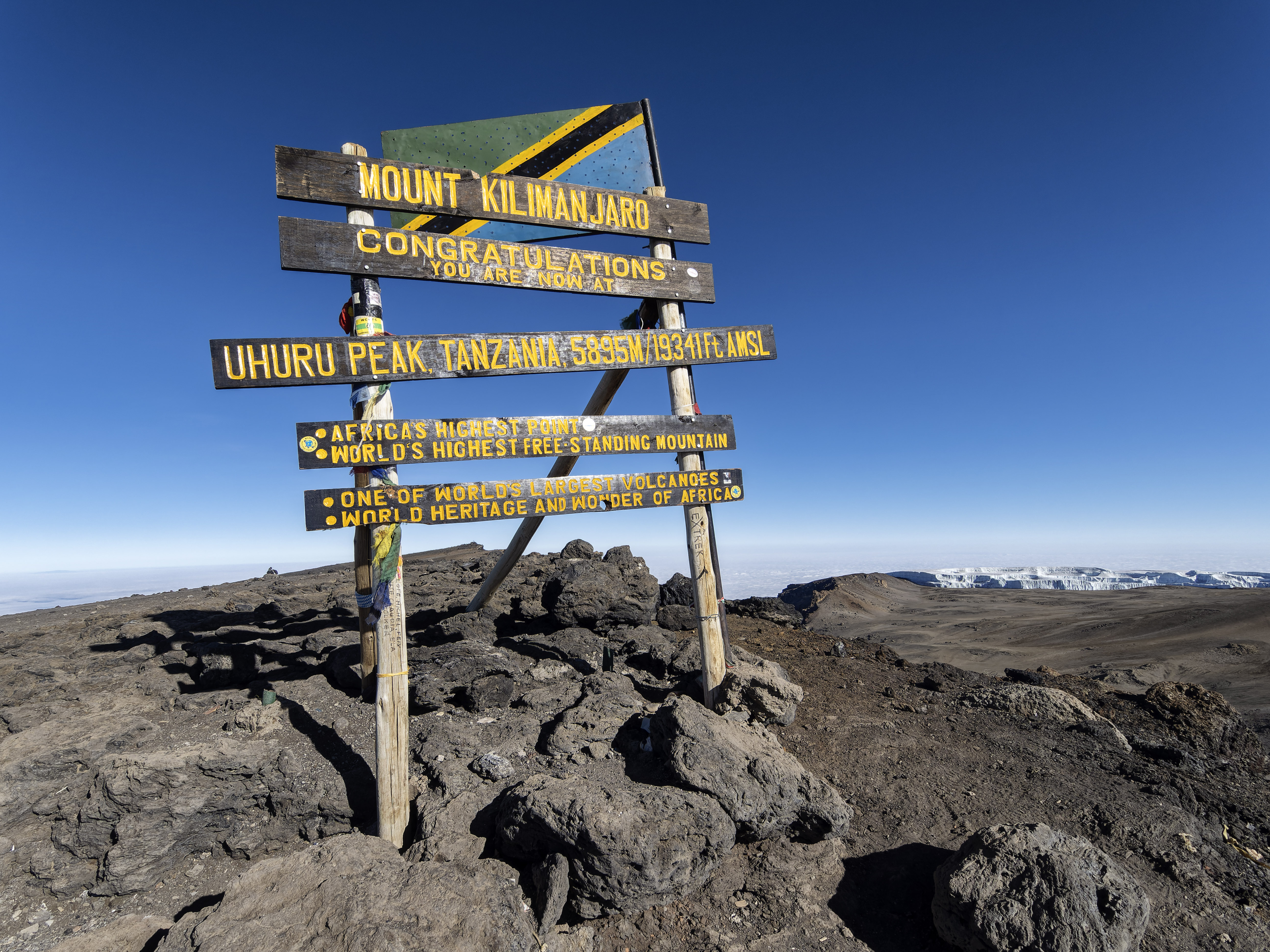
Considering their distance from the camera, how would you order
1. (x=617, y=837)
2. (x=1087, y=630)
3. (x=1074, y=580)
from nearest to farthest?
(x=617, y=837)
(x=1087, y=630)
(x=1074, y=580)

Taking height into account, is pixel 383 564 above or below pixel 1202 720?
above

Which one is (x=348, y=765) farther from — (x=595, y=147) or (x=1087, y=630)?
(x=1087, y=630)

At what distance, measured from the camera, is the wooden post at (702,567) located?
521 cm

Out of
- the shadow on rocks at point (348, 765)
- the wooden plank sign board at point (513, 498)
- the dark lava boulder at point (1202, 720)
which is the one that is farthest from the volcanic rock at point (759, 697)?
the dark lava boulder at point (1202, 720)

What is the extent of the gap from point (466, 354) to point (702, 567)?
111 inches

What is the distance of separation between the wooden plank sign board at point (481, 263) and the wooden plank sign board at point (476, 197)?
251mm

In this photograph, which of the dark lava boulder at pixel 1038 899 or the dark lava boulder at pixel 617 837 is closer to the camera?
the dark lava boulder at pixel 1038 899

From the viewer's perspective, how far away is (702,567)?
536 centimetres

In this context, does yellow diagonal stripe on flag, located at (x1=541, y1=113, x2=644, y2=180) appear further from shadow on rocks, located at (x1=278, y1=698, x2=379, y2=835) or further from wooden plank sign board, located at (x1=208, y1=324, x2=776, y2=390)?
shadow on rocks, located at (x1=278, y1=698, x2=379, y2=835)

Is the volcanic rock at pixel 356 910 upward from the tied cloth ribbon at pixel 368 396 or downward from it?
downward

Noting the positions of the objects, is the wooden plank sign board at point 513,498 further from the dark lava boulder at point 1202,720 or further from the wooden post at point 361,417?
the dark lava boulder at point 1202,720

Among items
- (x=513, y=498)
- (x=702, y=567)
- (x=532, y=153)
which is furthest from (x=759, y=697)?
(x=532, y=153)

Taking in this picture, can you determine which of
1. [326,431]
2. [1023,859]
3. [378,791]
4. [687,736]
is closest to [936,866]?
[1023,859]

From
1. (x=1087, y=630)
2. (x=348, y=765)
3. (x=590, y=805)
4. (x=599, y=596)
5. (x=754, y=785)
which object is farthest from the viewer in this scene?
(x=1087, y=630)
